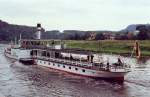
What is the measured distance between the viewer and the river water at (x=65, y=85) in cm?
4756

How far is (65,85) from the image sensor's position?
5400 cm

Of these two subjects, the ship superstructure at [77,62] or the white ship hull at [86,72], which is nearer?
the white ship hull at [86,72]

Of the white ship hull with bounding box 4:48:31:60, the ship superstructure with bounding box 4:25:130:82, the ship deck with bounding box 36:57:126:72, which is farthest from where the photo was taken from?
the white ship hull with bounding box 4:48:31:60

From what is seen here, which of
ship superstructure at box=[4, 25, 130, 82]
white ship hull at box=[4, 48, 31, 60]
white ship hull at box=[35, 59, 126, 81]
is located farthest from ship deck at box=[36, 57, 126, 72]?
white ship hull at box=[4, 48, 31, 60]

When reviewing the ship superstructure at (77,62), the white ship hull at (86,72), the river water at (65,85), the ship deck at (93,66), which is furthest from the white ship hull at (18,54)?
the river water at (65,85)

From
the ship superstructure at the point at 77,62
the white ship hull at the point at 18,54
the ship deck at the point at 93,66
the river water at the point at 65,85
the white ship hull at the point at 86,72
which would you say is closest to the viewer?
the river water at the point at 65,85

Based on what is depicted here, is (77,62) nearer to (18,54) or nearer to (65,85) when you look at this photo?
(65,85)

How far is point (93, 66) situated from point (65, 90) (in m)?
10.5

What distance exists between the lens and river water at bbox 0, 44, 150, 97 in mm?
47556

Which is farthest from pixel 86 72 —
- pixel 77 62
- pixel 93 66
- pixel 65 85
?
pixel 65 85

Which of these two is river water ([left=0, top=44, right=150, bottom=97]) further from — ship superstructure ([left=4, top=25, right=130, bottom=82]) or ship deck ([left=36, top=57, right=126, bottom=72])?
ship deck ([left=36, top=57, right=126, bottom=72])

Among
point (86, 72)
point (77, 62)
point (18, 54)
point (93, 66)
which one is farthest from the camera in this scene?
point (18, 54)

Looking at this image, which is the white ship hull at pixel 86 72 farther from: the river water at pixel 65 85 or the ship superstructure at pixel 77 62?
the river water at pixel 65 85

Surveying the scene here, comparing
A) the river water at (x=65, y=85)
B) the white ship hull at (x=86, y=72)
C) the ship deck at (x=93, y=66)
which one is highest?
the ship deck at (x=93, y=66)
